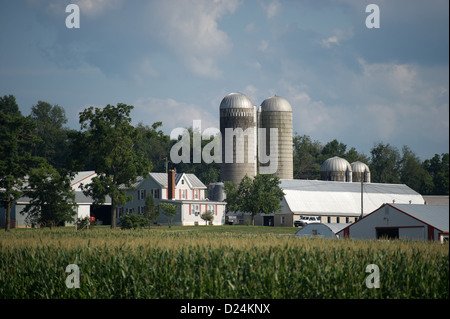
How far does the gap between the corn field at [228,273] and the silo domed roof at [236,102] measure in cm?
7445

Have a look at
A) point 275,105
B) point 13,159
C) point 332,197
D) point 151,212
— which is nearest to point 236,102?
point 275,105

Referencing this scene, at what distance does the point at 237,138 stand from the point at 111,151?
34.7m

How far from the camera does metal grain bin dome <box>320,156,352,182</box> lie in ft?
381

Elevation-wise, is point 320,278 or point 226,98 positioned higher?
point 226,98

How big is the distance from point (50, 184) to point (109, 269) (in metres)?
45.5

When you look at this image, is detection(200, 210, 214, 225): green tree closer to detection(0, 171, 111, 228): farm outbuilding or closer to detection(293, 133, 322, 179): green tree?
detection(0, 171, 111, 228): farm outbuilding

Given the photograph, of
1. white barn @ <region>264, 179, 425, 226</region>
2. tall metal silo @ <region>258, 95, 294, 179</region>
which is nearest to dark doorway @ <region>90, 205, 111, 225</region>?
white barn @ <region>264, 179, 425, 226</region>

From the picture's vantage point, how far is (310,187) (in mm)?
99000

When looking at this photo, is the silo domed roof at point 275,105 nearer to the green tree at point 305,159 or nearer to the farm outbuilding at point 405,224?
the green tree at point 305,159

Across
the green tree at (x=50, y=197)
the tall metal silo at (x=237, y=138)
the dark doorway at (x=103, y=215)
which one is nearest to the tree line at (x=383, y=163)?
the tall metal silo at (x=237, y=138)

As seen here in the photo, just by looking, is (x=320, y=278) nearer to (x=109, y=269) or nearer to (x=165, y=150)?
(x=109, y=269)

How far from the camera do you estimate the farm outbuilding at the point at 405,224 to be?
44.8m
